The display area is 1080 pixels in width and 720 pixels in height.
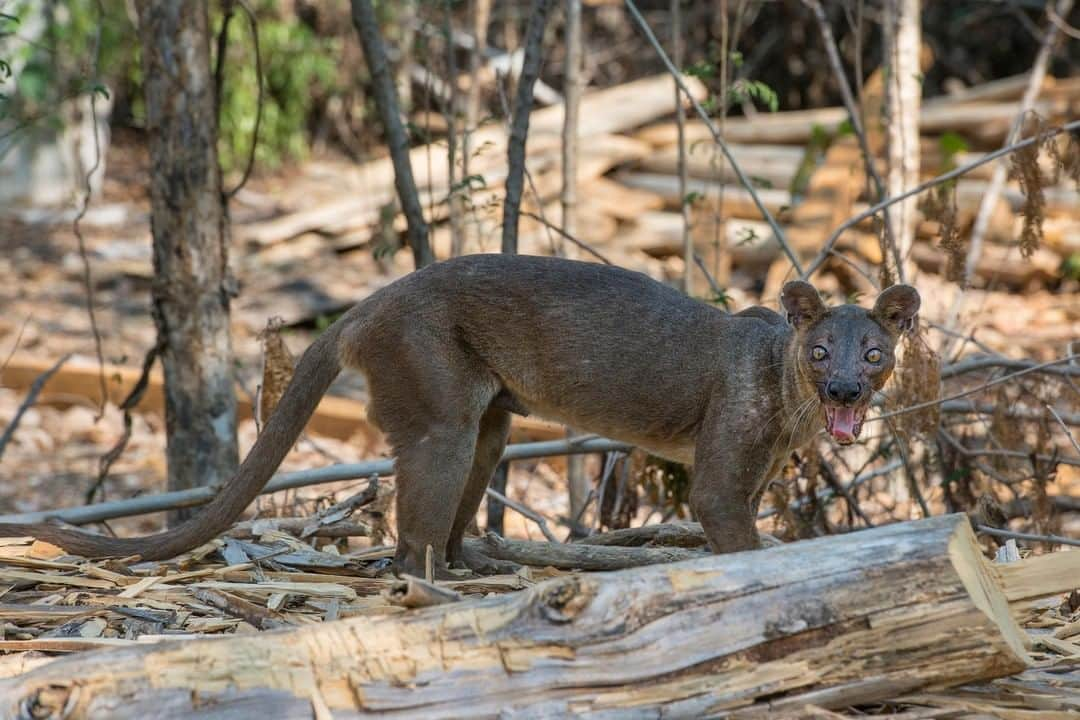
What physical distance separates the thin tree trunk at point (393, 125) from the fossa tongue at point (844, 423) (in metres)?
2.83

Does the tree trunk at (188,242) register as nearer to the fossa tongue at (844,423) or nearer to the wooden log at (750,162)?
the fossa tongue at (844,423)

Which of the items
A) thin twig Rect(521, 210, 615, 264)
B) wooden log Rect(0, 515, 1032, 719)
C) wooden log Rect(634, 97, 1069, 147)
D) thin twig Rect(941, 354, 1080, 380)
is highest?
Answer: wooden log Rect(634, 97, 1069, 147)

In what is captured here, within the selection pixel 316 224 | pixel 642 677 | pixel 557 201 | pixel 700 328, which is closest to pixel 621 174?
pixel 557 201

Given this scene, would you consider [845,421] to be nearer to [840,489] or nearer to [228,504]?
[840,489]

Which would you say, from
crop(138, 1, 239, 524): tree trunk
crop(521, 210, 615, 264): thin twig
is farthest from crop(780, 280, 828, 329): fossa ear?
crop(138, 1, 239, 524): tree trunk

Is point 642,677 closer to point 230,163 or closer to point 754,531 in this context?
point 754,531

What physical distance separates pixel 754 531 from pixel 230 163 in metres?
13.0

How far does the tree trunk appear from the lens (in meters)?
6.88

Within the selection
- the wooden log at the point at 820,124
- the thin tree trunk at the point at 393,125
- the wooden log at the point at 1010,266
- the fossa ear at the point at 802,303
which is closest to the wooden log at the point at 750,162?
the wooden log at the point at 820,124

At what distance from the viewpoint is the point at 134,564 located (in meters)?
5.53

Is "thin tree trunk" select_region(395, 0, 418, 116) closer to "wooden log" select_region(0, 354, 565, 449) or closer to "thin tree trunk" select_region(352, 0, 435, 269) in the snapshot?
"wooden log" select_region(0, 354, 565, 449)

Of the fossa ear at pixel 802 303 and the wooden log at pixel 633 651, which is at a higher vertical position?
the fossa ear at pixel 802 303

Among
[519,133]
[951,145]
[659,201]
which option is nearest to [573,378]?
[519,133]

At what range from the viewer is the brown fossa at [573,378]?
17.5 ft
